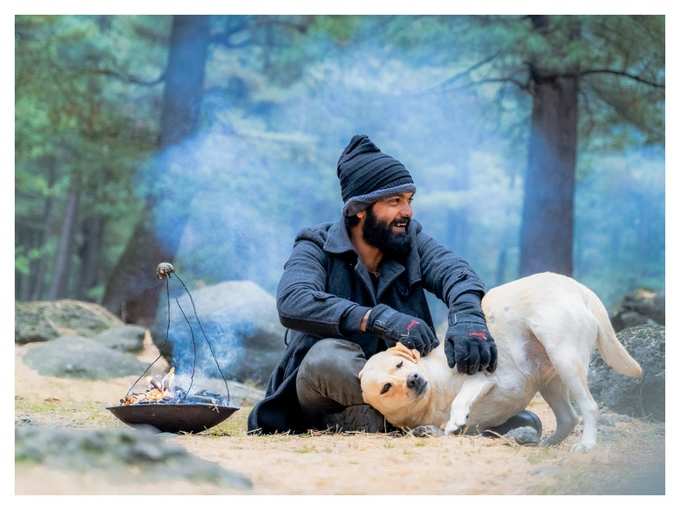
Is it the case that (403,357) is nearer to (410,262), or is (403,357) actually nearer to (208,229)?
(410,262)

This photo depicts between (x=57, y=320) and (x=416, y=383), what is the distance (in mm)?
7205

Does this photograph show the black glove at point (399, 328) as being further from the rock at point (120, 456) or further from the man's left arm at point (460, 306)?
the rock at point (120, 456)

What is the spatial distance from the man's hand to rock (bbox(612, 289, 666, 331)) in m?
5.48

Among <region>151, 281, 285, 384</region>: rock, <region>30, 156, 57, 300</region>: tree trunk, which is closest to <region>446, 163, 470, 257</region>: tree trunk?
<region>30, 156, 57, 300</region>: tree trunk

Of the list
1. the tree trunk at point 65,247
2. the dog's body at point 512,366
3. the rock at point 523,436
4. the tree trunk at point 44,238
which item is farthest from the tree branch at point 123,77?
the rock at point 523,436

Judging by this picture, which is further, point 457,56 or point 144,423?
point 457,56

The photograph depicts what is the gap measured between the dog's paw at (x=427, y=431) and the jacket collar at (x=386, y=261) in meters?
0.81

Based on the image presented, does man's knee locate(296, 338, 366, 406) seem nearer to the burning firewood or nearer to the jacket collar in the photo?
the jacket collar

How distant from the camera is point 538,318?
431 centimetres

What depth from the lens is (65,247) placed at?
56.9 ft

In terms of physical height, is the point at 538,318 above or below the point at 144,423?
above

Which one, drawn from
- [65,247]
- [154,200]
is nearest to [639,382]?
[154,200]

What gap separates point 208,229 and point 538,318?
7.08m
